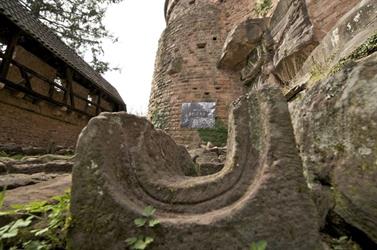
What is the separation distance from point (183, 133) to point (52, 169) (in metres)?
5.91

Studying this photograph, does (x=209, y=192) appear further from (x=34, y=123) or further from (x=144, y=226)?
(x=34, y=123)

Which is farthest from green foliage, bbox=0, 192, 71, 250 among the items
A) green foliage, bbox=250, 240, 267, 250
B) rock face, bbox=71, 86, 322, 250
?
green foliage, bbox=250, 240, 267, 250

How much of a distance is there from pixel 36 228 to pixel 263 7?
8.05 meters

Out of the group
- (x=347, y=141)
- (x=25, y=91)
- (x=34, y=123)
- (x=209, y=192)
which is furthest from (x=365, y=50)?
(x=34, y=123)

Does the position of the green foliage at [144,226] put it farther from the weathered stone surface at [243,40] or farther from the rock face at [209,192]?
the weathered stone surface at [243,40]

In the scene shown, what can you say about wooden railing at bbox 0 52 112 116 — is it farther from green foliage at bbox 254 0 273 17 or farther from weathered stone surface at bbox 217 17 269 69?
green foliage at bbox 254 0 273 17

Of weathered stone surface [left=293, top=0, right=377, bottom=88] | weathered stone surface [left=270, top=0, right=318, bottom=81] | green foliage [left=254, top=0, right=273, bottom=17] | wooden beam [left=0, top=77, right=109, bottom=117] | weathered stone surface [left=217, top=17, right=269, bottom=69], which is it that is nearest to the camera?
weathered stone surface [left=293, top=0, right=377, bottom=88]

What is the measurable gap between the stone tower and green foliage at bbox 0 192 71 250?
23.1 ft

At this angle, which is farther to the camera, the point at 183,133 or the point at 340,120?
the point at 183,133

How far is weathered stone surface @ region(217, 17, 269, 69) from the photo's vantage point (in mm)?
7012

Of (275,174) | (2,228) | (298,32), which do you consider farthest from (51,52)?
(275,174)

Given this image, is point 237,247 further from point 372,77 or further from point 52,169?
point 52,169

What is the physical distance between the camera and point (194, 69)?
9.16m

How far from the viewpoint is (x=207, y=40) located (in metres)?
9.46
